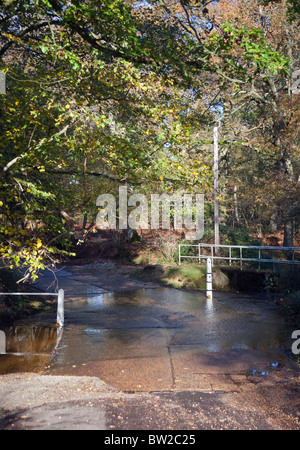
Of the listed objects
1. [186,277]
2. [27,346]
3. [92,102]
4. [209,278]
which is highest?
[92,102]

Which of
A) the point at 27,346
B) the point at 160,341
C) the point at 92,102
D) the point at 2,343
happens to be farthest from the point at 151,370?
the point at 92,102

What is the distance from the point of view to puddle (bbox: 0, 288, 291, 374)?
7.86m

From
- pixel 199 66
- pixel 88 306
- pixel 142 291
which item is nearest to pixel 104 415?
pixel 199 66

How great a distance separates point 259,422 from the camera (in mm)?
4766

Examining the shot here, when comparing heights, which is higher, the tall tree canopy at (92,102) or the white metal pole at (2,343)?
the tall tree canopy at (92,102)

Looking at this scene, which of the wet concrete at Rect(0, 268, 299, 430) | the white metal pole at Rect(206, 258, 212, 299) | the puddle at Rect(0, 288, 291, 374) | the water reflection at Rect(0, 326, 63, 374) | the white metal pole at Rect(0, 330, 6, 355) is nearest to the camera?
the wet concrete at Rect(0, 268, 299, 430)

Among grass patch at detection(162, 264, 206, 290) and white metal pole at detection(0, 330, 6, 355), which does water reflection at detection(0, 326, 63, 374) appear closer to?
white metal pole at detection(0, 330, 6, 355)

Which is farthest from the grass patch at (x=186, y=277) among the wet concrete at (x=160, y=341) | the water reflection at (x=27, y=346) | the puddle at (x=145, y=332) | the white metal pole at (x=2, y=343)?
the white metal pole at (x=2, y=343)

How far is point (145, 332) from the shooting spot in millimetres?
9602

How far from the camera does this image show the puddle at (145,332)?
786cm

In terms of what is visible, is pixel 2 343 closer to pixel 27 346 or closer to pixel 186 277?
pixel 27 346

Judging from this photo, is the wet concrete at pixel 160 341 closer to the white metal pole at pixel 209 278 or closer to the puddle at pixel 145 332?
the puddle at pixel 145 332

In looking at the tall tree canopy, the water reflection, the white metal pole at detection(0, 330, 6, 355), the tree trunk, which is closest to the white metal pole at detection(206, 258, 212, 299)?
the tall tree canopy
